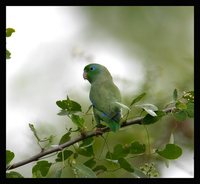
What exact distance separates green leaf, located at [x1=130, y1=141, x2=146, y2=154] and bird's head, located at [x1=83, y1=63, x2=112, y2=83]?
1.22 meters

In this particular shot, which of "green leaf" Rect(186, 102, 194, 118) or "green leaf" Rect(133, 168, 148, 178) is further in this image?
"green leaf" Rect(186, 102, 194, 118)

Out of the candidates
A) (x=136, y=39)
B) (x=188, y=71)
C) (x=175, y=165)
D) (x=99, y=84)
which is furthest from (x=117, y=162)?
(x=136, y=39)

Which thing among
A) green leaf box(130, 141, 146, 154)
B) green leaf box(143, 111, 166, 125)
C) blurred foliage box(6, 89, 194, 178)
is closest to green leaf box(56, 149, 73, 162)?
blurred foliage box(6, 89, 194, 178)

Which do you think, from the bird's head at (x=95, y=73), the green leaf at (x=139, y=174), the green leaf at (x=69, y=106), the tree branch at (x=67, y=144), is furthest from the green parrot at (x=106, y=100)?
the green leaf at (x=139, y=174)

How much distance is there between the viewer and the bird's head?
4.32 meters

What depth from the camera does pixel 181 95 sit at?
311 centimetres

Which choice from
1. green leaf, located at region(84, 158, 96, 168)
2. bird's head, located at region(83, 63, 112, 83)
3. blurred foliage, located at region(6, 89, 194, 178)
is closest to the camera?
blurred foliage, located at region(6, 89, 194, 178)

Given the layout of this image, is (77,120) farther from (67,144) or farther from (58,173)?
(58,173)

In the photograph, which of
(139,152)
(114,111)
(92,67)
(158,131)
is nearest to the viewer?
(139,152)

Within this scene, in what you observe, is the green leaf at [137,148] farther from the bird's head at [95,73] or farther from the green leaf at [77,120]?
the bird's head at [95,73]

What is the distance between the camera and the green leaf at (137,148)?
3.08 meters

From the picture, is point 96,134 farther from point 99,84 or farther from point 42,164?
point 99,84

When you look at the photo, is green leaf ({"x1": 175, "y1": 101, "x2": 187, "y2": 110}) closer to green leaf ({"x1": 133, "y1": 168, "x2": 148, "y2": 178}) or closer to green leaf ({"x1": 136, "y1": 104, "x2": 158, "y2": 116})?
green leaf ({"x1": 136, "y1": 104, "x2": 158, "y2": 116})

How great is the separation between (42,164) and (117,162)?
396mm
